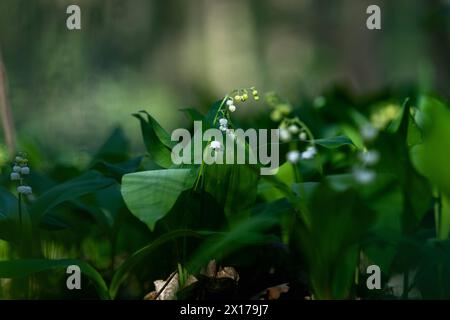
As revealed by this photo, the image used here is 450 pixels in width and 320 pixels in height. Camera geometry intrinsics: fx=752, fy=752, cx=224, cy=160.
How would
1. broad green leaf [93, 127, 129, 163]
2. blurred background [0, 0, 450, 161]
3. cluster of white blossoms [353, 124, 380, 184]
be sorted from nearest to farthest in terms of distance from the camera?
cluster of white blossoms [353, 124, 380, 184], broad green leaf [93, 127, 129, 163], blurred background [0, 0, 450, 161]

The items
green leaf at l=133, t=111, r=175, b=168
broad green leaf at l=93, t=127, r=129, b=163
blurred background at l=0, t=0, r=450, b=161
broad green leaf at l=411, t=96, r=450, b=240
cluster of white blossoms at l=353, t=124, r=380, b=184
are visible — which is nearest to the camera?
cluster of white blossoms at l=353, t=124, r=380, b=184

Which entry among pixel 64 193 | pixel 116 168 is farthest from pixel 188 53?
pixel 64 193

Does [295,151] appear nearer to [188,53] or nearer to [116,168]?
[116,168]

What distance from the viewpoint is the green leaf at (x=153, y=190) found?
136 cm

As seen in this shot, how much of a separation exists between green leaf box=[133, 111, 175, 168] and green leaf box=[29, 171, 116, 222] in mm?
113

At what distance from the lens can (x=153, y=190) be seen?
4.61 ft

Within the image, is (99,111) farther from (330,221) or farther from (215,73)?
(330,221)

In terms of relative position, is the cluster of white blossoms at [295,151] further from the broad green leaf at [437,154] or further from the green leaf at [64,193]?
the green leaf at [64,193]

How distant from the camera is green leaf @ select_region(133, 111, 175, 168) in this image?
1663mm

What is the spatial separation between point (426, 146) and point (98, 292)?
738 mm

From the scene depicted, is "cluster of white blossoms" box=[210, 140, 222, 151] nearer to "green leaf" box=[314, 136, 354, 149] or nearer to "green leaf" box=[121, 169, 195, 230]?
"green leaf" box=[121, 169, 195, 230]

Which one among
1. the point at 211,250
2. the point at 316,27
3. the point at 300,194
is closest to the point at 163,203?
the point at 211,250

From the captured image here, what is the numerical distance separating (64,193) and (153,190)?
1.06ft

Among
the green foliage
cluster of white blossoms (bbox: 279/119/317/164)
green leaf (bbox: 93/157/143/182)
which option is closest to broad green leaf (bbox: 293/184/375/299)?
the green foliage
